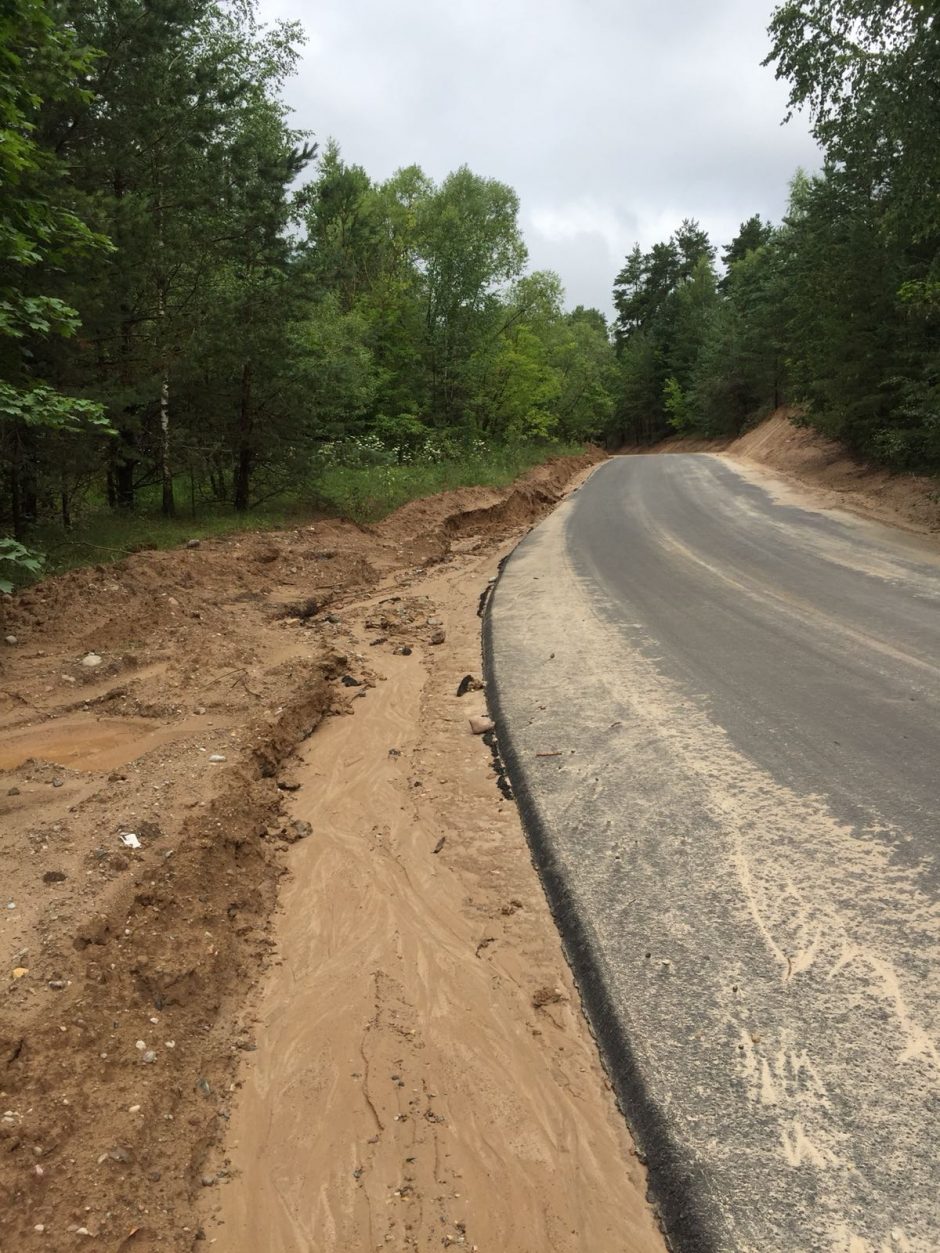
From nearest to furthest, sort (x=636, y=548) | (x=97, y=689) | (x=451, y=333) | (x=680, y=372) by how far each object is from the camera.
Result: (x=97, y=689) < (x=636, y=548) < (x=451, y=333) < (x=680, y=372)

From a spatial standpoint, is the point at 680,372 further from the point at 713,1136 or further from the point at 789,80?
the point at 713,1136

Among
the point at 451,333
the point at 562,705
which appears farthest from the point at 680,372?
the point at 562,705

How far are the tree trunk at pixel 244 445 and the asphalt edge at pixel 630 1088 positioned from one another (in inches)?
462

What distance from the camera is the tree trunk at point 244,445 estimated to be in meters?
13.8

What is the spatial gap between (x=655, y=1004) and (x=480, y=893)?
1.20 metres

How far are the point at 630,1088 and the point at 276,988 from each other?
160 cm

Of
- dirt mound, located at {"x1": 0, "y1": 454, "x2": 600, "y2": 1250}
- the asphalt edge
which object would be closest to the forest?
dirt mound, located at {"x1": 0, "y1": 454, "x2": 600, "y2": 1250}

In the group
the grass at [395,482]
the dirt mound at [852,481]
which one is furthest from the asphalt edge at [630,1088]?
the grass at [395,482]

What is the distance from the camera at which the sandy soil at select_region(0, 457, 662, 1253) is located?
2.31m

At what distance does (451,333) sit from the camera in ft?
89.0

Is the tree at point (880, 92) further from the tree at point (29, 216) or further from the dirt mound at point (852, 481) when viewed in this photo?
the tree at point (29, 216)

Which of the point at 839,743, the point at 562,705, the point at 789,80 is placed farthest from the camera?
the point at 789,80

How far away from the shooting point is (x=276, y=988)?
3.32 m

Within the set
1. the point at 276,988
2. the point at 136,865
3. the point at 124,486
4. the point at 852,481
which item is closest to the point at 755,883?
the point at 276,988
